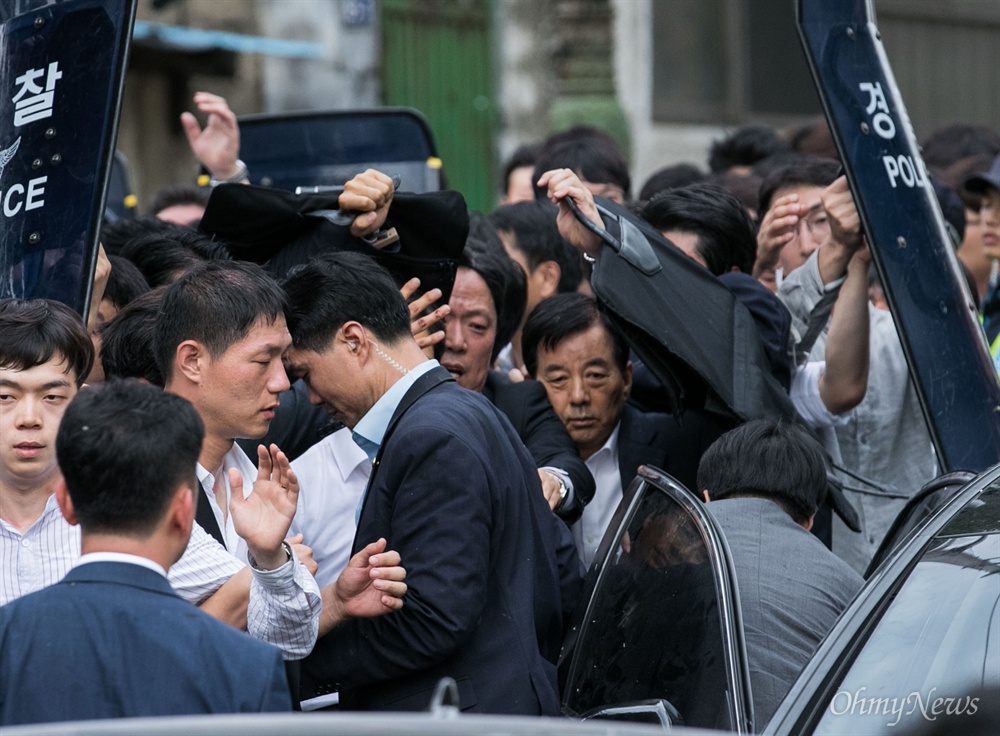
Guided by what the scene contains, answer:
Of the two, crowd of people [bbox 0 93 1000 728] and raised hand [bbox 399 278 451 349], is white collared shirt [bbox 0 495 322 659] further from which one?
raised hand [bbox 399 278 451 349]

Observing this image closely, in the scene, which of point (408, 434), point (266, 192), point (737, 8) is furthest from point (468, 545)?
point (737, 8)

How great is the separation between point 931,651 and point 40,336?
6.55ft

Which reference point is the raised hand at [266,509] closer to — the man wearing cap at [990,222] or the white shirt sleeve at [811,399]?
the white shirt sleeve at [811,399]

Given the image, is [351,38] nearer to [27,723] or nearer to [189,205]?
[189,205]

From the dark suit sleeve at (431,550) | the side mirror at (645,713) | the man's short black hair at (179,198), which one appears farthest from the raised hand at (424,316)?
the man's short black hair at (179,198)

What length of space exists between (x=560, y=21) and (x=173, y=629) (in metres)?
10.9

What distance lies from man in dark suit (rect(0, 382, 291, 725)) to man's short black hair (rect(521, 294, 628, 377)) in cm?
230

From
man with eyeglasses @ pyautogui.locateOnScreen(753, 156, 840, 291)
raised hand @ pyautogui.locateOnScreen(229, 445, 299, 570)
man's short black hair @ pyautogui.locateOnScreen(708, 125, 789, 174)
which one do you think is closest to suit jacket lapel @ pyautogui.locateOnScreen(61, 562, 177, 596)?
raised hand @ pyautogui.locateOnScreen(229, 445, 299, 570)

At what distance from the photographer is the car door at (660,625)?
9.34ft

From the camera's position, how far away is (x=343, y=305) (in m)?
3.52

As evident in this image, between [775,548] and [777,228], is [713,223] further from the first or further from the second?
[775,548]

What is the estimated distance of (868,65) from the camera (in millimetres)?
4137

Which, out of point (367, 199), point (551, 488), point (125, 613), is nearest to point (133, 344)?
point (367, 199)

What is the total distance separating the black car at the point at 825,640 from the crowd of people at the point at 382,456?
0.13 m
